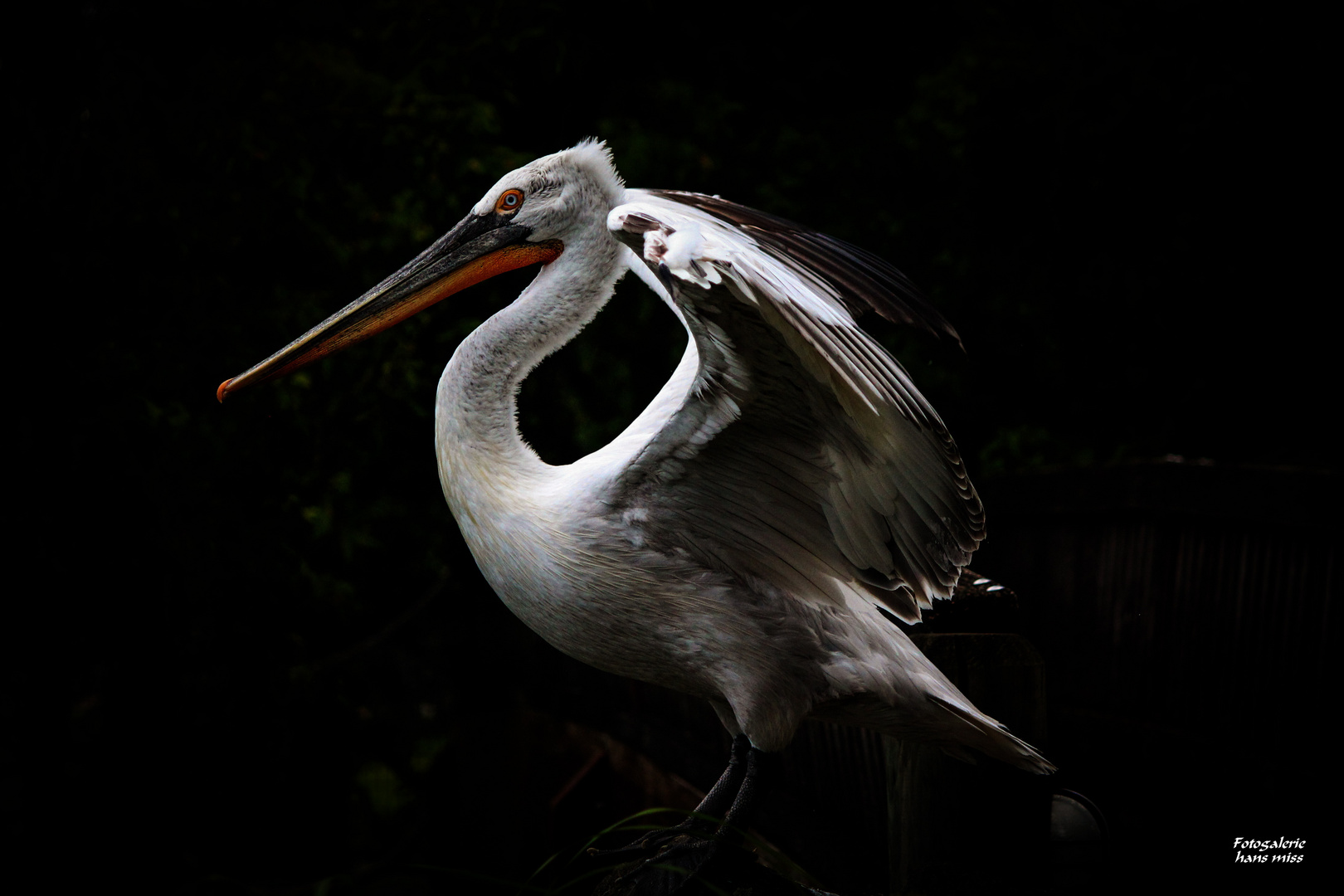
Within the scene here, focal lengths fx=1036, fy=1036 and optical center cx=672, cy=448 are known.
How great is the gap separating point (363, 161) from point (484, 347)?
8.00ft

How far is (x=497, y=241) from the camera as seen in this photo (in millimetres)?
2482

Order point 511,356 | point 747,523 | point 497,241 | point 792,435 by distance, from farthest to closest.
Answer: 1. point 497,241
2. point 511,356
3. point 747,523
4. point 792,435

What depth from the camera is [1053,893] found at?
7.11 ft

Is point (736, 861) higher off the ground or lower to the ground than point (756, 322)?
lower

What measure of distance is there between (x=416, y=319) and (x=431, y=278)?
1980 mm

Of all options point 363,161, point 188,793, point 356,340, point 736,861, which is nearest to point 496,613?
point 188,793

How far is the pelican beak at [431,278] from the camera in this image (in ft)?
8.14

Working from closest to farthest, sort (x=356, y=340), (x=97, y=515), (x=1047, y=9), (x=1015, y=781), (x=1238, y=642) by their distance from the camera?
(x=1015, y=781) → (x=356, y=340) → (x=1238, y=642) → (x=97, y=515) → (x=1047, y=9)

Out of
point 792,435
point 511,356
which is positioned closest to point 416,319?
point 511,356

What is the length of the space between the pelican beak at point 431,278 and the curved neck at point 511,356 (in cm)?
10

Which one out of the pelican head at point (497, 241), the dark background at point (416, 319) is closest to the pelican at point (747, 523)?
the pelican head at point (497, 241)

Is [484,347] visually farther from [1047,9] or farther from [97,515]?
[1047,9]

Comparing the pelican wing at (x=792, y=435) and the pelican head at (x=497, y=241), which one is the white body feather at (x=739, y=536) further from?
the pelican head at (x=497, y=241)

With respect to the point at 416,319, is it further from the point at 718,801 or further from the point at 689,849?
the point at 689,849
